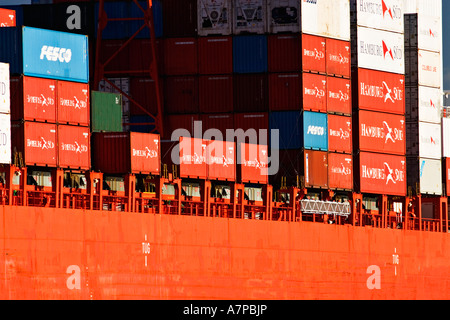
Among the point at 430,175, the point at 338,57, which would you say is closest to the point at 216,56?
the point at 338,57

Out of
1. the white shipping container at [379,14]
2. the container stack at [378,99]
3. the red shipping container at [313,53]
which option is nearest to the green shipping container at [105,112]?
the red shipping container at [313,53]

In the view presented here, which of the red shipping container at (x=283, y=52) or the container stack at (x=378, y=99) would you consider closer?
the red shipping container at (x=283, y=52)

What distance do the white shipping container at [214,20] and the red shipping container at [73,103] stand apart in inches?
462

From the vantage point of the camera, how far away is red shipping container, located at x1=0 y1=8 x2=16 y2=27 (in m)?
61.0

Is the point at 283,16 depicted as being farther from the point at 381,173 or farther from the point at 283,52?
the point at 381,173

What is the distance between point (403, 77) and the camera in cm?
6938

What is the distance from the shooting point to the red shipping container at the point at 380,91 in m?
67.6

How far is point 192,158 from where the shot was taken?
2313 inches

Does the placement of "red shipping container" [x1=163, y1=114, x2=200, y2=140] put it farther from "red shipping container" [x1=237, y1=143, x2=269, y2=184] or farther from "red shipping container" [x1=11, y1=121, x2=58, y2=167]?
"red shipping container" [x1=11, y1=121, x2=58, y2=167]

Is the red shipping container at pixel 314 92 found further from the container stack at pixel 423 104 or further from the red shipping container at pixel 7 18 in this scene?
the red shipping container at pixel 7 18

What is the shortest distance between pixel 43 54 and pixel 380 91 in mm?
21876

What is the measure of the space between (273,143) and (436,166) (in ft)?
41.1

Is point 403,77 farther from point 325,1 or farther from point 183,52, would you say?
point 183,52
